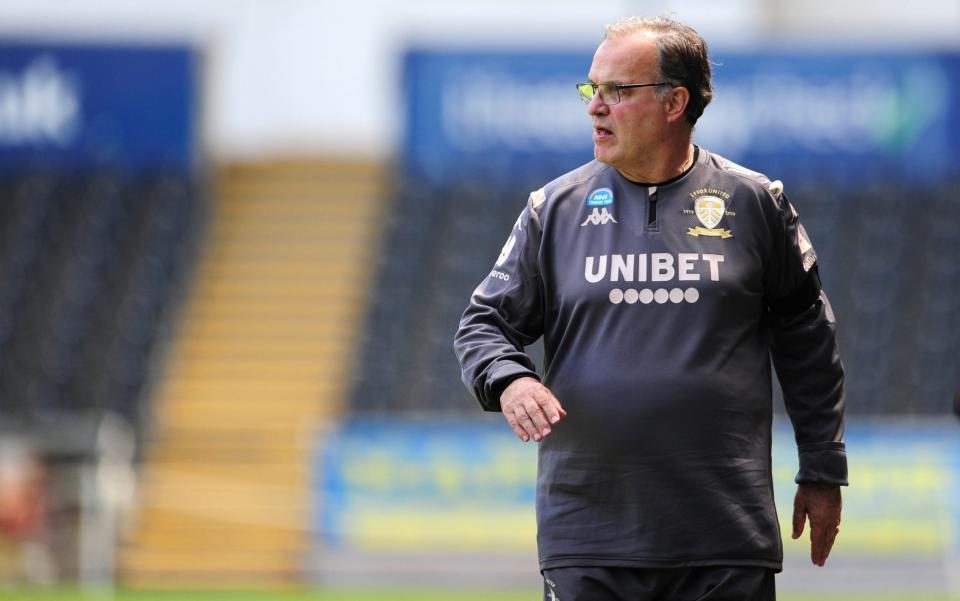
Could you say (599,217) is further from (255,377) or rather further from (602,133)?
(255,377)

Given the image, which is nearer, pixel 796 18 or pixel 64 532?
pixel 64 532

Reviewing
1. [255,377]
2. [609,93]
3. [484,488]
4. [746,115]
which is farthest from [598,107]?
[746,115]

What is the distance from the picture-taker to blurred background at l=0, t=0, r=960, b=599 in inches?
482

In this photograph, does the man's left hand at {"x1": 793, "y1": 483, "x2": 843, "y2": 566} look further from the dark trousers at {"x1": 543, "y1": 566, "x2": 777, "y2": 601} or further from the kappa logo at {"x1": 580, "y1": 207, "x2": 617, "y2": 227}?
the kappa logo at {"x1": 580, "y1": 207, "x2": 617, "y2": 227}

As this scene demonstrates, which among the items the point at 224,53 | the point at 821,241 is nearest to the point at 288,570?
the point at 821,241

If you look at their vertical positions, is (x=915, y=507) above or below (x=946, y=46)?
below

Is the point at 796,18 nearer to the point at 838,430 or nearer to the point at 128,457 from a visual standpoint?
the point at 128,457

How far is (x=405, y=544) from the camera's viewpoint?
12211 mm

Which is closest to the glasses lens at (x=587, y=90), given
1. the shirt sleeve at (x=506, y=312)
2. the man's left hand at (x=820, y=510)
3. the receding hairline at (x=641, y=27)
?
the receding hairline at (x=641, y=27)

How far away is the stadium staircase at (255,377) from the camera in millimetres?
13102

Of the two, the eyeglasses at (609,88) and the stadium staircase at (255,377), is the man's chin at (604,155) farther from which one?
the stadium staircase at (255,377)

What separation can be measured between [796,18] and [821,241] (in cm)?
399

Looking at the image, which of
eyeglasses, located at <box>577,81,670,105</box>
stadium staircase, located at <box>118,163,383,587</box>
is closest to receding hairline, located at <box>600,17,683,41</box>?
eyeglasses, located at <box>577,81,670,105</box>

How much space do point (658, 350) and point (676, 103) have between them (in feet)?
1.78
